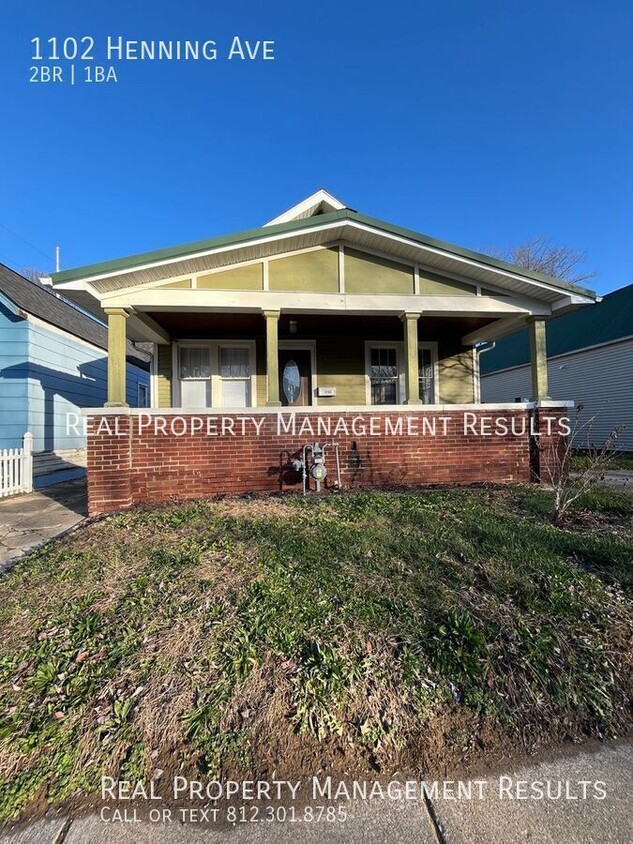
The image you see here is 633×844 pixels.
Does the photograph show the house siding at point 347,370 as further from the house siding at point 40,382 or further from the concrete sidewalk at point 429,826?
the concrete sidewalk at point 429,826

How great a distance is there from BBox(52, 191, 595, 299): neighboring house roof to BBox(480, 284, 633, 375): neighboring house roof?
671cm

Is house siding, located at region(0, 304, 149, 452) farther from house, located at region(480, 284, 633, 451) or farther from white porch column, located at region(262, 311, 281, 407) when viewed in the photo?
house, located at region(480, 284, 633, 451)

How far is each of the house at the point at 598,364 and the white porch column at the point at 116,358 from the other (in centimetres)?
1226

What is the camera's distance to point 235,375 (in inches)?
360

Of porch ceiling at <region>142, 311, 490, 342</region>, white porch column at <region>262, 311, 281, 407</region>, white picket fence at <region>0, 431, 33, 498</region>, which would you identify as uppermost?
porch ceiling at <region>142, 311, 490, 342</region>

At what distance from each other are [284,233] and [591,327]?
13.8m

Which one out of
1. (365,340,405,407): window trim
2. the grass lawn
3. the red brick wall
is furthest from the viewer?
(365,340,405,407): window trim

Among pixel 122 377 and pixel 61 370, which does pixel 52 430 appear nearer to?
pixel 61 370

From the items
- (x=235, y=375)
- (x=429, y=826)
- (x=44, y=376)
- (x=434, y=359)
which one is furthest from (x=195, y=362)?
(x=429, y=826)

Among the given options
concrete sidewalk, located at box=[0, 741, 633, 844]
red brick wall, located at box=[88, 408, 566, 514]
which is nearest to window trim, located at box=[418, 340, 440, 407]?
red brick wall, located at box=[88, 408, 566, 514]

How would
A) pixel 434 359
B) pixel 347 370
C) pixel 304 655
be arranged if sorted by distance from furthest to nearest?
pixel 434 359, pixel 347 370, pixel 304 655

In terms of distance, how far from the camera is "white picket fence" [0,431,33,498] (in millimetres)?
7797

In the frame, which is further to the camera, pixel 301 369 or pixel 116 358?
pixel 301 369

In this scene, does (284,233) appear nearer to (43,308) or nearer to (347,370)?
(347,370)
